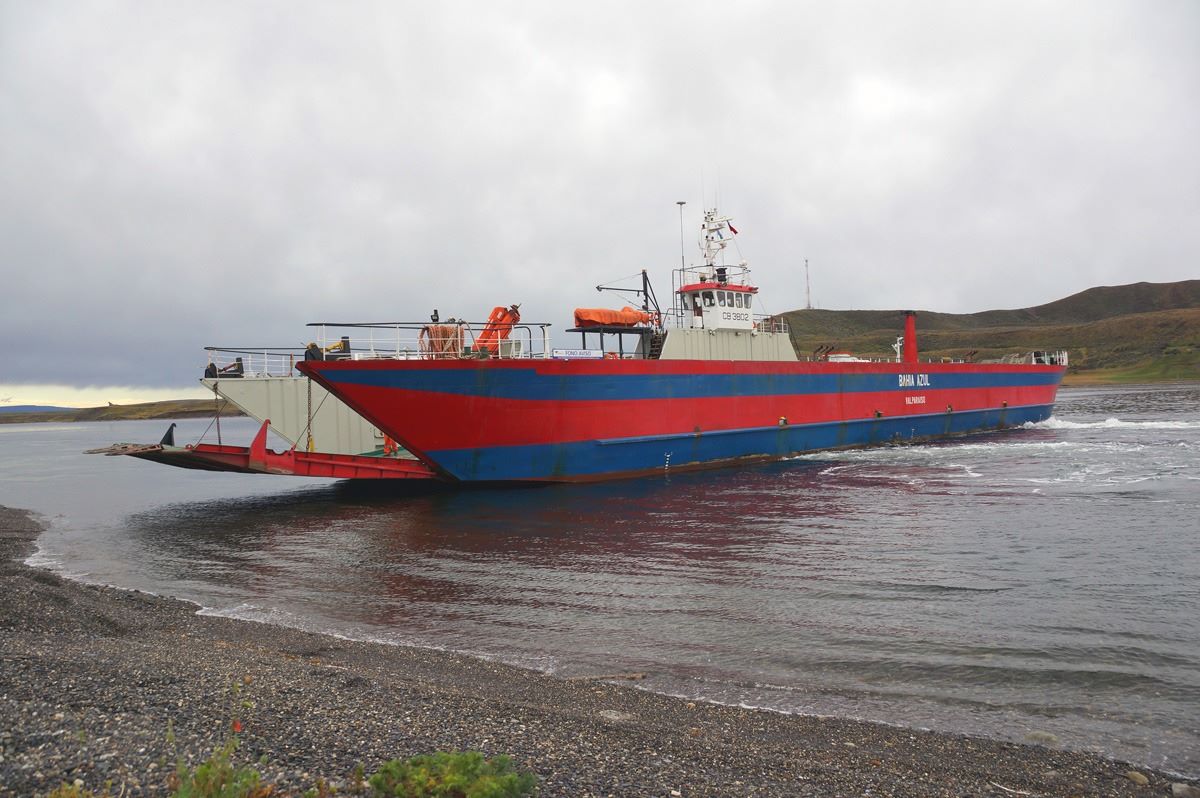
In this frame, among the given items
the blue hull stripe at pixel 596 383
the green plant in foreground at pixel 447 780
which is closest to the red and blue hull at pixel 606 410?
the blue hull stripe at pixel 596 383

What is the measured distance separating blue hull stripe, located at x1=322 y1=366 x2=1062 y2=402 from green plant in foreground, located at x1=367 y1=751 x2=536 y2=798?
13308 millimetres

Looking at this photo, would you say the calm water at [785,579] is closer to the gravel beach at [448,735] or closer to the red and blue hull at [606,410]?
the gravel beach at [448,735]

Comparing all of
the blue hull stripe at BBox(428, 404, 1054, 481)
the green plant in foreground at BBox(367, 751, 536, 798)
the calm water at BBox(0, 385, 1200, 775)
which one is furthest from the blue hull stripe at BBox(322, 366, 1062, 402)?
the green plant in foreground at BBox(367, 751, 536, 798)

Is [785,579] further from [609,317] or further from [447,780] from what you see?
[609,317]

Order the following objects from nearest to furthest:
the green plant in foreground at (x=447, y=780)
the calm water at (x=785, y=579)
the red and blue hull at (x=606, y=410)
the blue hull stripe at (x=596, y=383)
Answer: the green plant in foreground at (x=447, y=780), the calm water at (x=785, y=579), the blue hull stripe at (x=596, y=383), the red and blue hull at (x=606, y=410)

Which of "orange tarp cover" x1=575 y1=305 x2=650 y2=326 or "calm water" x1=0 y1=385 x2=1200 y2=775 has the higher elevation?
"orange tarp cover" x1=575 y1=305 x2=650 y2=326

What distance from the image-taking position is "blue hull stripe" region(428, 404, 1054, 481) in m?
17.9

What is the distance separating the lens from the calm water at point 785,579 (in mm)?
6266

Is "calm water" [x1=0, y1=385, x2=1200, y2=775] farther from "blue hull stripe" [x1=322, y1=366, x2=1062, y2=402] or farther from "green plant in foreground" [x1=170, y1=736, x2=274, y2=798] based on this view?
"green plant in foreground" [x1=170, y1=736, x2=274, y2=798]

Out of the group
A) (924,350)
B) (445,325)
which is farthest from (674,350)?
(924,350)

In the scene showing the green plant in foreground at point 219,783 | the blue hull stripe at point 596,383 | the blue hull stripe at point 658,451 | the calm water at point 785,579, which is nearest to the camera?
the green plant in foreground at point 219,783

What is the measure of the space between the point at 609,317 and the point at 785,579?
11.7 m

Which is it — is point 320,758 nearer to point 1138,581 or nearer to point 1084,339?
point 1138,581

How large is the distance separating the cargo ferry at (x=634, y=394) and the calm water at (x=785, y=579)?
3.66 ft
